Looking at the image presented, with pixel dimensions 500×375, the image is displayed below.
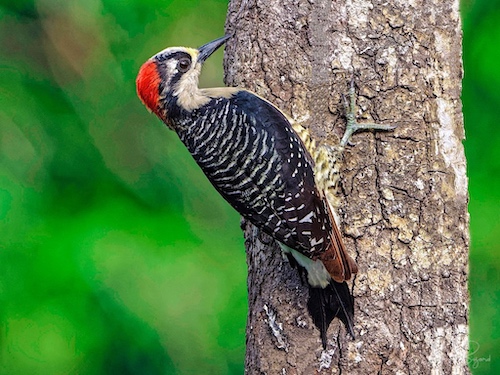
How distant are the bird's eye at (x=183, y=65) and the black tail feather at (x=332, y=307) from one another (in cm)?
121

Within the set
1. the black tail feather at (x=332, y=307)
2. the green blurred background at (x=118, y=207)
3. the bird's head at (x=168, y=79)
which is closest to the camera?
the black tail feather at (x=332, y=307)

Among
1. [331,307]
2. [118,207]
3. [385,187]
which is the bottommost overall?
[331,307]

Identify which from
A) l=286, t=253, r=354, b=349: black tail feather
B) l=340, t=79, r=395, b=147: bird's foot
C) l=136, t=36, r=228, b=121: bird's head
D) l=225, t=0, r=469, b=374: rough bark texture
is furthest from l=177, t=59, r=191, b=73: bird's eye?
l=286, t=253, r=354, b=349: black tail feather

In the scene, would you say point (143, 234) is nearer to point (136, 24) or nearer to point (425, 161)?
point (136, 24)

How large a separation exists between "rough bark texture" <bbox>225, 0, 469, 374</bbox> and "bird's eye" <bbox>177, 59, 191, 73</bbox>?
0.44 metres

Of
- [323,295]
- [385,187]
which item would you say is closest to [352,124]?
[385,187]

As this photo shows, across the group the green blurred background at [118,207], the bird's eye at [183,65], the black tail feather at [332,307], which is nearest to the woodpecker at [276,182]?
the black tail feather at [332,307]

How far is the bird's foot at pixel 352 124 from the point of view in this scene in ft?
10.6

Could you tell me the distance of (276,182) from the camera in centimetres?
324

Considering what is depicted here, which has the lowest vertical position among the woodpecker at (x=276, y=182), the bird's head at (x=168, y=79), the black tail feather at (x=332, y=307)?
the black tail feather at (x=332, y=307)

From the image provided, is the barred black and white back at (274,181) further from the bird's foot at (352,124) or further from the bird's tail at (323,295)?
the bird's foot at (352,124)

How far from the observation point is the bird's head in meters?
3.54

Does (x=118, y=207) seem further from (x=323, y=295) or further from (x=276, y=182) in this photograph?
(x=323, y=295)

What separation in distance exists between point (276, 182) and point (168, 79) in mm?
746
